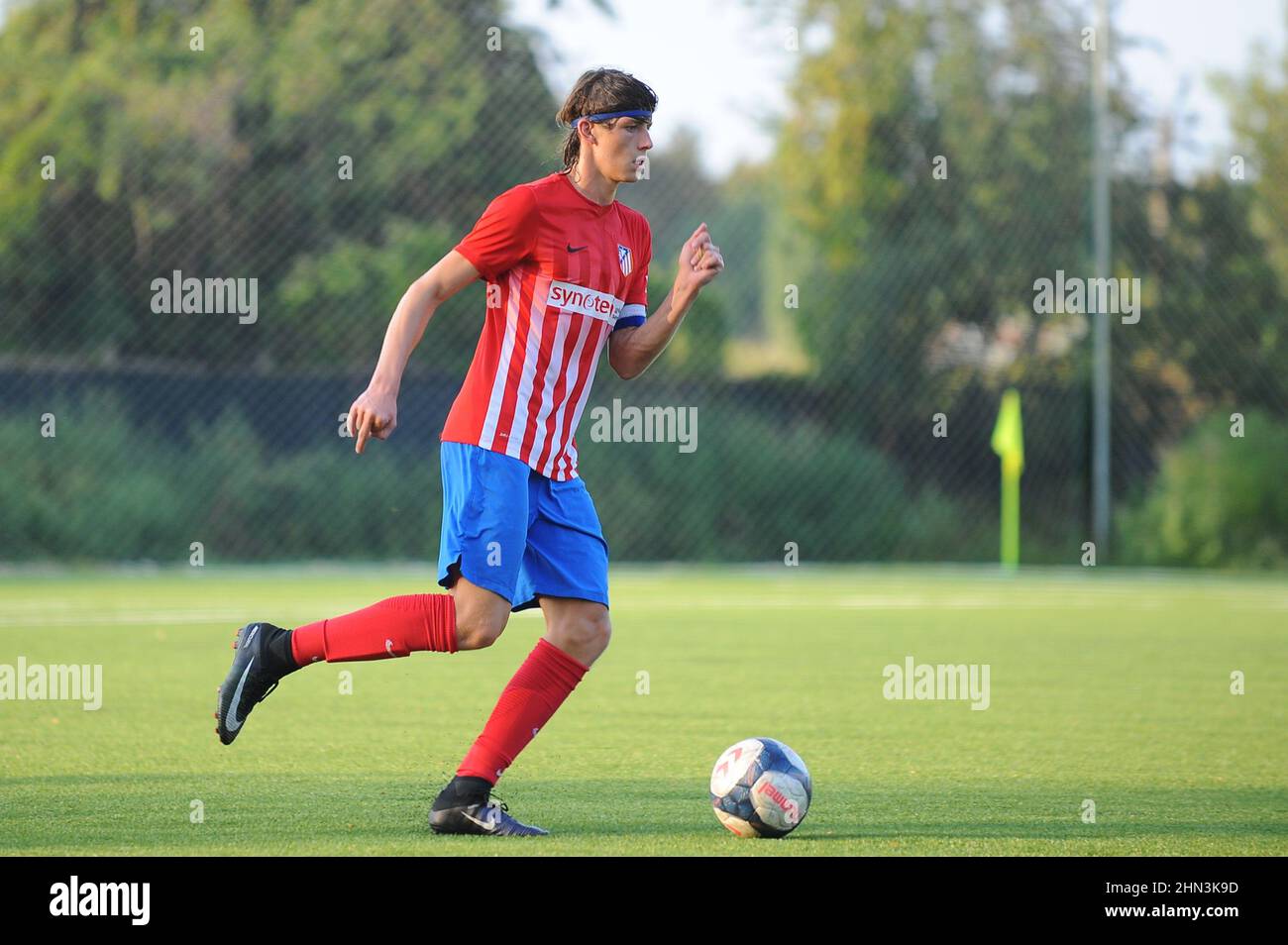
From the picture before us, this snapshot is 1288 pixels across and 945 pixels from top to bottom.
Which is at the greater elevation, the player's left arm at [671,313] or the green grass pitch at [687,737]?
the player's left arm at [671,313]

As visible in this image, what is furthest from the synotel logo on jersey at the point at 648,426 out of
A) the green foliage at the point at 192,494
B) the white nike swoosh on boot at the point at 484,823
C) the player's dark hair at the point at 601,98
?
the white nike swoosh on boot at the point at 484,823

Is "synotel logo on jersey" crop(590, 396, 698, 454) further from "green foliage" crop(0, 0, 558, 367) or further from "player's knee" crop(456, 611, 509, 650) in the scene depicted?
"player's knee" crop(456, 611, 509, 650)

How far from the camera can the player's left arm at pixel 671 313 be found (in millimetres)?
5023

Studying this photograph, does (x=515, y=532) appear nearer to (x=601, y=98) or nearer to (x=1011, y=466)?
(x=601, y=98)

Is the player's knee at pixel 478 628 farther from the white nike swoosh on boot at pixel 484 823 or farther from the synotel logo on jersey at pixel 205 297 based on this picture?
the synotel logo on jersey at pixel 205 297

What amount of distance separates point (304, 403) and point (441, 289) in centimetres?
1424

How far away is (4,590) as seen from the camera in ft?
48.9

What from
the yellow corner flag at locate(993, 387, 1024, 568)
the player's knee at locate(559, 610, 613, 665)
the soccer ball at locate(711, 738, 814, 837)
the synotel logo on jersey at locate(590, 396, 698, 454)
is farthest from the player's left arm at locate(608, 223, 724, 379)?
the yellow corner flag at locate(993, 387, 1024, 568)

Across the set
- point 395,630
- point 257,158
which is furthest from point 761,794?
point 257,158

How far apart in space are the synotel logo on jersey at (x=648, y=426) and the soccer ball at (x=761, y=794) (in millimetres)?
13955

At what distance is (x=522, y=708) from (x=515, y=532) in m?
0.53

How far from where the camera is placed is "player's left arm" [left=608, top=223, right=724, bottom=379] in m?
5.02

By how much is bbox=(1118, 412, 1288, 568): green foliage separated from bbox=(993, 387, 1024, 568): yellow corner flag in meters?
1.33

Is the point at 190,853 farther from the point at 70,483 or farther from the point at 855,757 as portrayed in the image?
the point at 70,483
